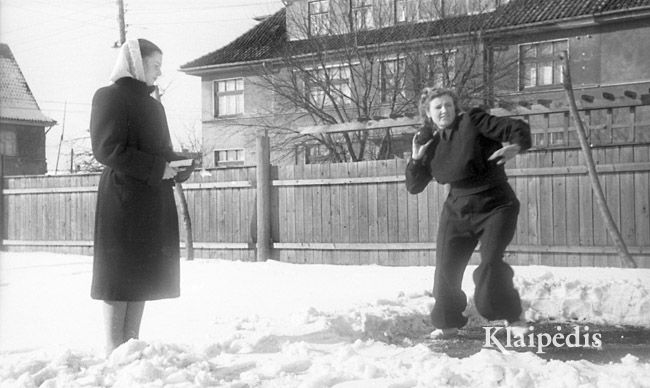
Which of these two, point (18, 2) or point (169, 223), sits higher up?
point (18, 2)

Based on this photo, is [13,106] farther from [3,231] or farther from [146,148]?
[3,231]

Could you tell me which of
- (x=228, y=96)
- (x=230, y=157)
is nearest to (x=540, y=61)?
(x=228, y=96)

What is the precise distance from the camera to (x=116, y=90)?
111 inches

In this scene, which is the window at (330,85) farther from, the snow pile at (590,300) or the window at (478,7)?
the snow pile at (590,300)

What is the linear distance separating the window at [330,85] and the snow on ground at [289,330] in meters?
1.47

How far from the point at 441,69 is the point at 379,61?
480 mm

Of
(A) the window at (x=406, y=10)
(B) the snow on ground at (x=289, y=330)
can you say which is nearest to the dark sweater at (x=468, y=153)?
(B) the snow on ground at (x=289, y=330)

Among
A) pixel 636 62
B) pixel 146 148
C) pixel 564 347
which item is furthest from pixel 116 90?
pixel 636 62

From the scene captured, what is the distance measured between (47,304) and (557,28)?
129 inches

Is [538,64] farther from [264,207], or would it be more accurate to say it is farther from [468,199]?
[264,207]

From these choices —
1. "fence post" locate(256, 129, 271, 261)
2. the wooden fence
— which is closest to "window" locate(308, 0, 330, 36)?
the wooden fence

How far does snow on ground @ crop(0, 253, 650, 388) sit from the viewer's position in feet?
7.81

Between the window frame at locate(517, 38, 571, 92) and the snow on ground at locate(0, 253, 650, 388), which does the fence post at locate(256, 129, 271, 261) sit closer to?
the snow on ground at locate(0, 253, 650, 388)

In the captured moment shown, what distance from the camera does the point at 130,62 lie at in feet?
9.41
